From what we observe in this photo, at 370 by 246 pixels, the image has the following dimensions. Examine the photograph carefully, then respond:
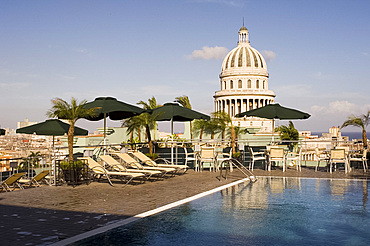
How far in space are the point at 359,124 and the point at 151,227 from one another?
17404 millimetres

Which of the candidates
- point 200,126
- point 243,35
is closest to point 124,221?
point 200,126

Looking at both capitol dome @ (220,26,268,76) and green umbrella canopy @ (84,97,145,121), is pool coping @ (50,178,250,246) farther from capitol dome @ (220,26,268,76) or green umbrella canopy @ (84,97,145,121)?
capitol dome @ (220,26,268,76)

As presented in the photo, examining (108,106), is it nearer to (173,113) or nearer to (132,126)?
(173,113)

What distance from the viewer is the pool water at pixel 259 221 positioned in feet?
20.6

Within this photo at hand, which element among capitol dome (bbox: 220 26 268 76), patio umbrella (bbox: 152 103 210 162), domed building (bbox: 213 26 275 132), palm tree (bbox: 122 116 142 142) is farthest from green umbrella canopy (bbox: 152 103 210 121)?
capitol dome (bbox: 220 26 268 76)

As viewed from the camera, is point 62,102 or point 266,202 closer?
point 266,202

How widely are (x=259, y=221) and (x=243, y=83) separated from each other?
314ft

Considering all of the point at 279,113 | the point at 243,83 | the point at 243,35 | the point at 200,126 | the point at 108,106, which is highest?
the point at 243,35

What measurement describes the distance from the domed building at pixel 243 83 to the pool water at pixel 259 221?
89.2 meters

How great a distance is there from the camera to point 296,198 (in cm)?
988

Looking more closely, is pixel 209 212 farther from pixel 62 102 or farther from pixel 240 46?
pixel 240 46

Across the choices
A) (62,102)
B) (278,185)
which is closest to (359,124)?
(278,185)

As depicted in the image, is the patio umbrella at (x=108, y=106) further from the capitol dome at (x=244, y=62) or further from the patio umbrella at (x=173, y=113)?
the capitol dome at (x=244, y=62)

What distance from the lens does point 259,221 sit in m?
7.45
